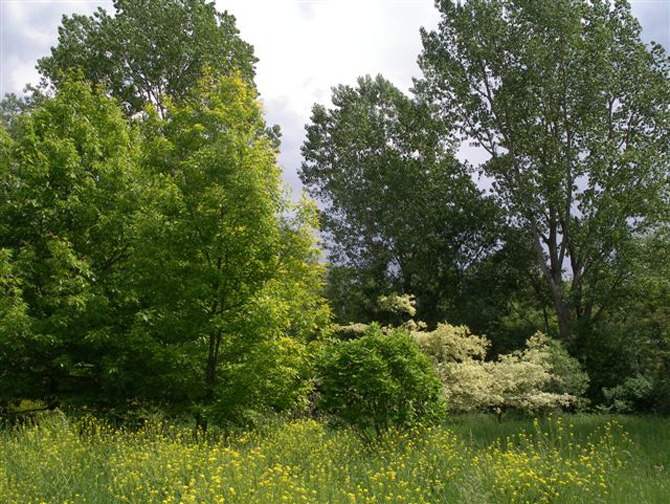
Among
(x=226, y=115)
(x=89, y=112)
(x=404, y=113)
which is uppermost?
(x=404, y=113)

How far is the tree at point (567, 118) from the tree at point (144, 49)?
29.4 ft

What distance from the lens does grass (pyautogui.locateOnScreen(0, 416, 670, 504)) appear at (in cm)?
554

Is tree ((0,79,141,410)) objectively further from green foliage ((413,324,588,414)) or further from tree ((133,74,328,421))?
green foliage ((413,324,588,414))

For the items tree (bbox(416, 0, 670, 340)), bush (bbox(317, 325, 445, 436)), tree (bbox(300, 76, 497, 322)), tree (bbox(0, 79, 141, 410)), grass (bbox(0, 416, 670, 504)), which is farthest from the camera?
tree (bbox(300, 76, 497, 322))

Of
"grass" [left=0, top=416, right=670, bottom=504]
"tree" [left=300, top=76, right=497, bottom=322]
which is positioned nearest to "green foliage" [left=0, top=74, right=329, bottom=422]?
"grass" [left=0, top=416, right=670, bottom=504]

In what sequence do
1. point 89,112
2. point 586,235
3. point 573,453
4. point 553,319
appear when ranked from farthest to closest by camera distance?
point 553,319
point 586,235
point 89,112
point 573,453

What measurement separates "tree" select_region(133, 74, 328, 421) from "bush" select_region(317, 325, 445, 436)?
111 centimetres

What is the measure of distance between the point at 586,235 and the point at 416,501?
16.9m

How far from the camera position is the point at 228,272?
9.80 metres

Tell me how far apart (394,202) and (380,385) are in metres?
19.5

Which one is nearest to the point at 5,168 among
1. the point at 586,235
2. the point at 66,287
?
the point at 66,287

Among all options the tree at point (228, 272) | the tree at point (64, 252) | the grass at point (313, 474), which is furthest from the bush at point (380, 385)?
the tree at point (64, 252)

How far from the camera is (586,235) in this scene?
792 inches

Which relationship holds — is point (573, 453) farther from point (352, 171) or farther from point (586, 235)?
point (352, 171)
